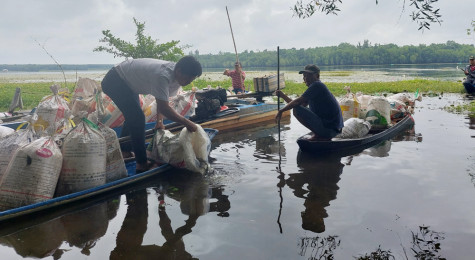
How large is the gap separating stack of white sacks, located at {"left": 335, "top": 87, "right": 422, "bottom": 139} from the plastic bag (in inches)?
112

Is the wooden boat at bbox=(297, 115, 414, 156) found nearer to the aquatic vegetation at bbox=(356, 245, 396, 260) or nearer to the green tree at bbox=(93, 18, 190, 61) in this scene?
the aquatic vegetation at bbox=(356, 245, 396, 260)

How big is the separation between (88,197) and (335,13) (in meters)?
3.11

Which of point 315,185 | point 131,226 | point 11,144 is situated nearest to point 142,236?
point 131,226

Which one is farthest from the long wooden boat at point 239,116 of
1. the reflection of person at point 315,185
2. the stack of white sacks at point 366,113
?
the reflection of person at point 315,185

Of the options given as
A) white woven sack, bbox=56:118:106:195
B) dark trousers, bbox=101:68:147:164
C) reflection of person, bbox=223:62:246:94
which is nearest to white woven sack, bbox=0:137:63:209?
white woven sack, bbox=56:118:106:195

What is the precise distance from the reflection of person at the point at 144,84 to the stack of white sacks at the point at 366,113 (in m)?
3.21

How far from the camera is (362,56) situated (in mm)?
77062

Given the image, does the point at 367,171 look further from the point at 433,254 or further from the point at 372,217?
the point at 433,254

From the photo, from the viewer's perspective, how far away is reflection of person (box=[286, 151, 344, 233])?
11.3 ft

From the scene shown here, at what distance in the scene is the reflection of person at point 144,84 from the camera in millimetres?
4152

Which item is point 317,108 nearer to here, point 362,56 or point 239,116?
point 239,116

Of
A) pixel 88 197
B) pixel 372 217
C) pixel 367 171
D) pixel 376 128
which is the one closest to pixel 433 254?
pixel 372 217

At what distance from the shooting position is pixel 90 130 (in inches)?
150

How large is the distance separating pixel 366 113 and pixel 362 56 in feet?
247
